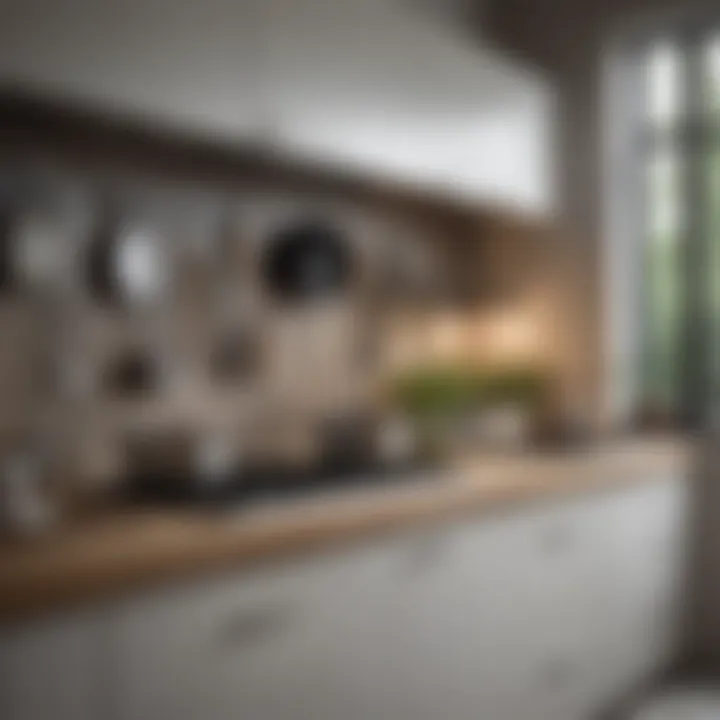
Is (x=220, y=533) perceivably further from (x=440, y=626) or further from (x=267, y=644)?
(x=440, y=626)

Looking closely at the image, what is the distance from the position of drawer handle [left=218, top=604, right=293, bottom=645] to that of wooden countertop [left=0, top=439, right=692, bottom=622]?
9 centimetres

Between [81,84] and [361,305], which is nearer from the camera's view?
[81,84]

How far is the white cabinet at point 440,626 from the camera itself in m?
1.55

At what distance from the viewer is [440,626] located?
2119mm

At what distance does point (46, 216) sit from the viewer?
6.72 ft

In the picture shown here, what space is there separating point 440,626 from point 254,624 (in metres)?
0.60

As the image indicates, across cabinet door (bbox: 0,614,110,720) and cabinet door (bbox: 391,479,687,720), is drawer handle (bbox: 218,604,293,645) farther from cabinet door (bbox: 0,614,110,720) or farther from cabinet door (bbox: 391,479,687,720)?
cabinet door (bbox: 391,479,687,720)

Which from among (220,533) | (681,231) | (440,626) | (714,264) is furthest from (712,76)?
(220,533)

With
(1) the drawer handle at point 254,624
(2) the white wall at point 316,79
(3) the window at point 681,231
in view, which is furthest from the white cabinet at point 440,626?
(2) the white wall at point 316,79

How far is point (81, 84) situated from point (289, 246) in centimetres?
100

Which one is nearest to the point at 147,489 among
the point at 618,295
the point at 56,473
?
the point at 56,473

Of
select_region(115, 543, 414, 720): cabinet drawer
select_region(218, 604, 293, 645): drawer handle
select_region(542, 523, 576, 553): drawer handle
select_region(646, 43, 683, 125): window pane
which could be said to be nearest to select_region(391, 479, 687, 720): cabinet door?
select_region(542, 523, 576, 553): drawer handle

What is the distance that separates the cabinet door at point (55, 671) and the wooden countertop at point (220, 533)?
34 millimetres

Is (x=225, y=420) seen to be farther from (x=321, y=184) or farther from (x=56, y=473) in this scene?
(x=321, y=184)
